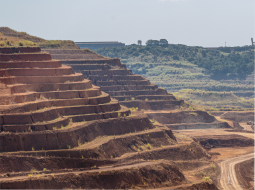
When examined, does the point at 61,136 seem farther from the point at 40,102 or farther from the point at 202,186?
the point at 202,186

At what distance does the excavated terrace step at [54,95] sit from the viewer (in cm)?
6320

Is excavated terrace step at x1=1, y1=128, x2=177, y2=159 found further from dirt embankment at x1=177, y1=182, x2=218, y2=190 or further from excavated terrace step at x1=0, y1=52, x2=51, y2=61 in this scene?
excavated terrace step at x1=0, y1=52, x2=51, y2=61

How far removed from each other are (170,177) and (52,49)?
201ft

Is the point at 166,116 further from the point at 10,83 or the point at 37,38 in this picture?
the point at 10,83

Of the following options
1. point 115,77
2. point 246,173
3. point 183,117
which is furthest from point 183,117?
point 246,173

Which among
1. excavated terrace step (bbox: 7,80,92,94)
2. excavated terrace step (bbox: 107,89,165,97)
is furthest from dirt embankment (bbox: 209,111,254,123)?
excavated terrace step (bbox: 7,80,92,94)

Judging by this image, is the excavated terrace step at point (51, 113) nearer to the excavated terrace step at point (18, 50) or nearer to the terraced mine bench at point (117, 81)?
the excavated terrace step at point (18, 50)

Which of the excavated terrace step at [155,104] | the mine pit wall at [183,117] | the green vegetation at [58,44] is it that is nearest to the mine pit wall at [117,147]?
the mine pit wall at [183,117]

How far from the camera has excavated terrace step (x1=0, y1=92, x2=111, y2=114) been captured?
60.5m

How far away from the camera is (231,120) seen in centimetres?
13325

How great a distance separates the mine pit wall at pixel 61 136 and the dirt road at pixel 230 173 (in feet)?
51.0

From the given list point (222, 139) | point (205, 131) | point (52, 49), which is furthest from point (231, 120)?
point (52, 49)

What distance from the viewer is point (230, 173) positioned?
260ft

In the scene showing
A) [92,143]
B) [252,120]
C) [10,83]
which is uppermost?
[10,83]
